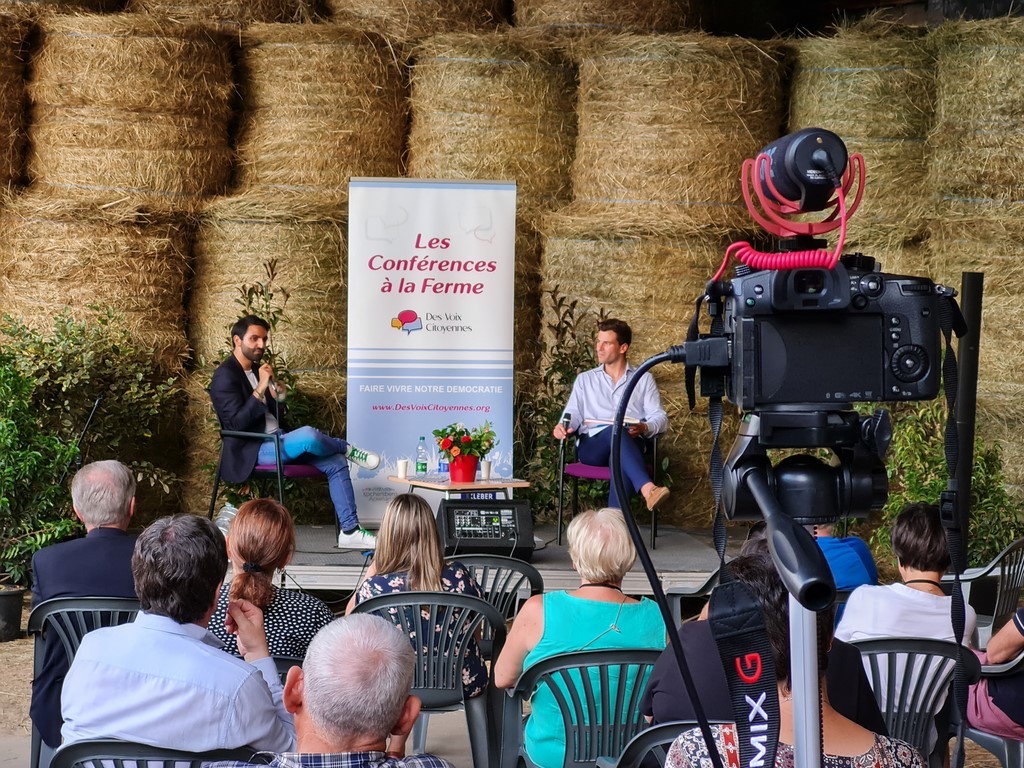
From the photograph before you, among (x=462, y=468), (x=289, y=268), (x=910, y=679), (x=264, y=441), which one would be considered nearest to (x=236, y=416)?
(x=264, y=441)

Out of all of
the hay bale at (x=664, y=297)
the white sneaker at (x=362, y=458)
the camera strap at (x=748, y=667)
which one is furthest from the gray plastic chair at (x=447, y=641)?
the hay bale at (x=664, y=297)

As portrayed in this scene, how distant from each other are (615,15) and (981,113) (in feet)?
6.39

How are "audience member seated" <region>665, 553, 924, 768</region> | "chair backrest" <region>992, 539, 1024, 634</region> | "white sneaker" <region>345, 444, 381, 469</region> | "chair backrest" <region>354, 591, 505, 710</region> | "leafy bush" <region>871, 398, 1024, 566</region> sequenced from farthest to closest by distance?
"white sneaker" <region>345, 444, 381, 469</region>
"leafy bush" <region>871, 398, 1024, 566</region>
"chair backrest" <region>992, 539, 1024, 634</region>
"chair backrest" <region>354, 591, 505, 710</region>
"audience member seated" <region>665, 553, 924, 768</region>

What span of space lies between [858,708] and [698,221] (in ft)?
15.1

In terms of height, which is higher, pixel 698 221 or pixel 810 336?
pixel 698 221

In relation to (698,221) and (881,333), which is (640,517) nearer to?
(698,221)

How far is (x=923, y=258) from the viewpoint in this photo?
6191mm

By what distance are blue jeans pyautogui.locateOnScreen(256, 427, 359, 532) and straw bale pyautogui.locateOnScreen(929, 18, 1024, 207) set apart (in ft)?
9.92

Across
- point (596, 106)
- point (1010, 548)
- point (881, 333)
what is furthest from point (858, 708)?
point (596, 106)

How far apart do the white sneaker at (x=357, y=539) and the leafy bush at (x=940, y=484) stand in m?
2.16

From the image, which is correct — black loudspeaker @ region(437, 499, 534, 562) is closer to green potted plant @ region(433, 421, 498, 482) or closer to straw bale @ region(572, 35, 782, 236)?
green potted plant @ region(433, 421, 498, 482)

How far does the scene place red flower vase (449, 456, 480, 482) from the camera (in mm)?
5625

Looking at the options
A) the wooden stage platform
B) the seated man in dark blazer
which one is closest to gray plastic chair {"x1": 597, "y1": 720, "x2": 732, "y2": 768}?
the wooden stage platform

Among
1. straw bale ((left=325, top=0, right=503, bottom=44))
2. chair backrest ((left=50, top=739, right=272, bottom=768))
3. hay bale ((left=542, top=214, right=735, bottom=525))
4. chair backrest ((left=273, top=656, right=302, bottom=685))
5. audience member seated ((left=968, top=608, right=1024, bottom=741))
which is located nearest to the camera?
chair backrest ((left=50, top=739, right=272, bottom=768))
